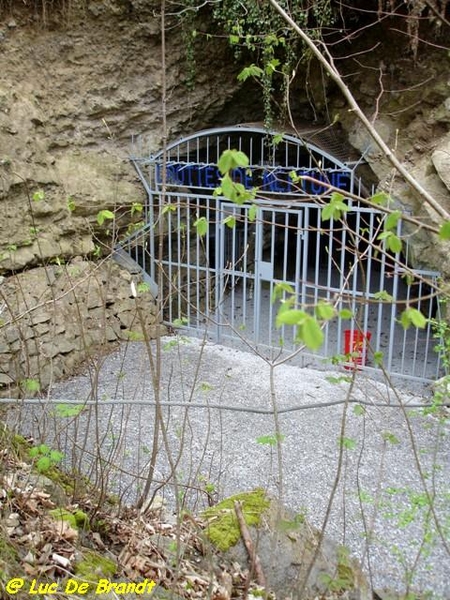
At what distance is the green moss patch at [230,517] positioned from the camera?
2.46m

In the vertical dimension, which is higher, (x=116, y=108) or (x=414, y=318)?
(x=116, y=108)

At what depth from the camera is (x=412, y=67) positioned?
5.12 m

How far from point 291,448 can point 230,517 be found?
144 centimetres

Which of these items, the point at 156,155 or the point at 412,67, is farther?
the point at 156,155

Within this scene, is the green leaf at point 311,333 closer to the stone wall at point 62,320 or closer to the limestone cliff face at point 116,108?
the stone wall at point 62,320

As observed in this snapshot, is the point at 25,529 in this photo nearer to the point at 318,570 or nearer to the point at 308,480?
the point at 318,570

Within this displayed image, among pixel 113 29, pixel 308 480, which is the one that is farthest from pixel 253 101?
pixel 308 480

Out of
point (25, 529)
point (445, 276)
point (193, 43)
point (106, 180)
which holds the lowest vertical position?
point (25, 529)

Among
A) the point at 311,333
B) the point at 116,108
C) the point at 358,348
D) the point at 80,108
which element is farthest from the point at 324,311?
the point at 116,108

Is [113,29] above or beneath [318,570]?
above

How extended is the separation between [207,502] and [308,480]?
0.78 metres

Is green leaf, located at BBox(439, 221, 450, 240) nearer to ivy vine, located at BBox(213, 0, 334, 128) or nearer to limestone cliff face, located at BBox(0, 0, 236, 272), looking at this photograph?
ivy vine, located at BBox(213, 0, 334, 128)

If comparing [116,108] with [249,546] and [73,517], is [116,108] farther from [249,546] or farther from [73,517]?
[249,546]

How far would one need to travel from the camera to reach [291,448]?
3961 mm
